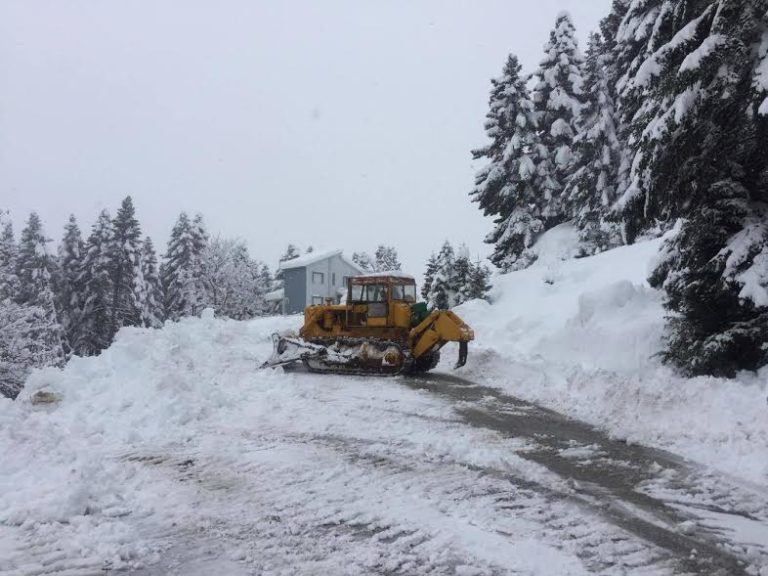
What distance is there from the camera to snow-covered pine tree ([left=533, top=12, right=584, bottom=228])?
31.0 m

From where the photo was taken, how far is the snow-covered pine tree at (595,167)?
91.5ft

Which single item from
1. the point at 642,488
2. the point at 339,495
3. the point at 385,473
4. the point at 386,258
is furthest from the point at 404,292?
the point at 386,258

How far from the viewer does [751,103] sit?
8078 millimetres

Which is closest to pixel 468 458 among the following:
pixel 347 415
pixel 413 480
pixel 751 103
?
pixel 413 480

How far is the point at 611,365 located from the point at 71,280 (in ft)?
151

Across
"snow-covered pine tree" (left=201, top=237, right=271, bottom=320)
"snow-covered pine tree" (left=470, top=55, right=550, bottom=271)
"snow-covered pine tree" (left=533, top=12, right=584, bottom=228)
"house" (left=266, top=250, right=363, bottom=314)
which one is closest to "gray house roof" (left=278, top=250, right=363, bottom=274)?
Result: "house" (left=266, top=250, right=363, bottom=314)

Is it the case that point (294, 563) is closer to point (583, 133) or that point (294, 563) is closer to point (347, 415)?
point (347, 415)

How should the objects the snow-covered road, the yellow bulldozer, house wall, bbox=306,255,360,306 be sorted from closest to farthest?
the snow-covered road, the yellow bulldozer, house wall, bbox=306,255,360,306

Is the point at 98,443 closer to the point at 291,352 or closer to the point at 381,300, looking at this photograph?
the point at 291,352

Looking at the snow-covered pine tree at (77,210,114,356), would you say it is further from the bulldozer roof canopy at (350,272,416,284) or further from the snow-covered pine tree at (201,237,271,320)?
the bulldozer roof canopy at (350,272,416,284)

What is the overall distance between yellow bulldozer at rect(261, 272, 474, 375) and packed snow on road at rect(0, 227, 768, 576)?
7.28 feet

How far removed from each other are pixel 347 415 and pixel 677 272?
6.38 m

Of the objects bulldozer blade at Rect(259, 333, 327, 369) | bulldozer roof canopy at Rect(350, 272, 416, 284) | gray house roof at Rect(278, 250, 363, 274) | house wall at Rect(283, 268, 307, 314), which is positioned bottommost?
bulldozer blade at Rect(259, 333, 327, 369)

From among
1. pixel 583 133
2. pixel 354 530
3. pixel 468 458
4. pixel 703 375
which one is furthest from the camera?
pixel 583 133
